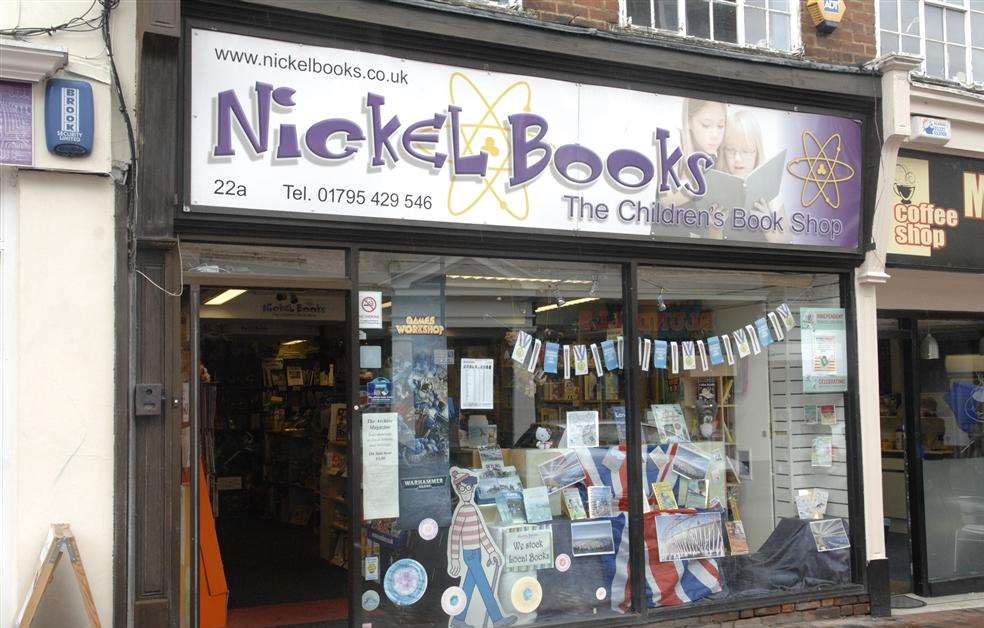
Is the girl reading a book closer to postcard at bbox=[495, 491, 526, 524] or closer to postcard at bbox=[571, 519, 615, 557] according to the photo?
postcard at bbox=[571, 519, 615, 557]

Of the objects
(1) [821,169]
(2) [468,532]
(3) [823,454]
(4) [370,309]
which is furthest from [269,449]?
(1) [821,169]

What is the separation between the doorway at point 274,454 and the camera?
297 inches

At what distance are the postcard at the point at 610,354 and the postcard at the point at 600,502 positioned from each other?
0.94 meters

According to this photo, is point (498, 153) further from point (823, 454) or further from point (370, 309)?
point (823, 454)

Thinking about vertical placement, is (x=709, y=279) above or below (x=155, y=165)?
below

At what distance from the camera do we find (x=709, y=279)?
765 cm

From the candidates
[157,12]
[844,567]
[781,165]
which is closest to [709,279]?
[781,165]

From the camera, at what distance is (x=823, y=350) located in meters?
7.96

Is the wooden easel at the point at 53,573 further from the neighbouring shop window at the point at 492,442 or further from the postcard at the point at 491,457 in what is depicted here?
the postcard at the point at 491,457

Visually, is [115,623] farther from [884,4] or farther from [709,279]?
[884,4]

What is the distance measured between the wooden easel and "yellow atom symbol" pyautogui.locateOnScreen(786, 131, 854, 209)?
605 cm

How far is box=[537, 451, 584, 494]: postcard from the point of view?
277 inches

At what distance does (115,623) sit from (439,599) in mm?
2150

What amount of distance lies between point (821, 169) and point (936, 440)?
3239 millimetres
